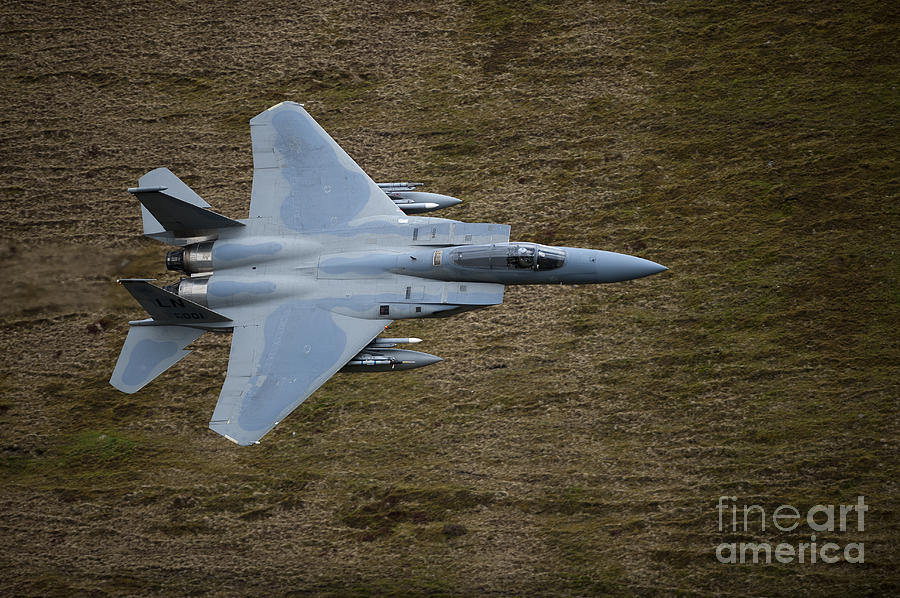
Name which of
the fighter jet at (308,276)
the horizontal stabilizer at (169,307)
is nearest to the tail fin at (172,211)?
the fighter jet at (308,276)

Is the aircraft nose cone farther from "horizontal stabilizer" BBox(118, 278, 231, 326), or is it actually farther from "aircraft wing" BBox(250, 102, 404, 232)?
"horizontal stabilizer" BBox(118, 278, 231, 326)

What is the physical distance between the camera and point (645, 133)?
34.3 meters

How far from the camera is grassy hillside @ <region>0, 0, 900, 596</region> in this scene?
2886cm

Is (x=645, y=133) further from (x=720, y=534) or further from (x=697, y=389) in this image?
(x=720, y=534)

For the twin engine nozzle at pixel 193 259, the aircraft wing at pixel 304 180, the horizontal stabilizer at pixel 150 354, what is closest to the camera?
the horizontal stabilizer at pixel 150 354

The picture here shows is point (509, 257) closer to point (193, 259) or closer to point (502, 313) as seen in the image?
point (502, 313)

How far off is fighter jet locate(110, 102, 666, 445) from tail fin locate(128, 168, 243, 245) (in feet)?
0.12

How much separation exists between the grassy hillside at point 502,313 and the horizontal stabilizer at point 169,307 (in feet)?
19.3

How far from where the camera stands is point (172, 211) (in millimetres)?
25969

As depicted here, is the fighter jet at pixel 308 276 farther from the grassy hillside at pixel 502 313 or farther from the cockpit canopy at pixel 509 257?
the grassy hillside at pixel 502 313

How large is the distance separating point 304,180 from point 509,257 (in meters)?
6.31

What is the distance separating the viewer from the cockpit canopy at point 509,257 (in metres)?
24.6

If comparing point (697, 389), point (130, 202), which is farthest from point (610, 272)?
point (130, 202)

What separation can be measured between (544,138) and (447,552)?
1441cm
